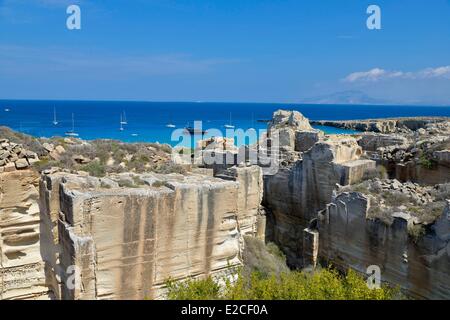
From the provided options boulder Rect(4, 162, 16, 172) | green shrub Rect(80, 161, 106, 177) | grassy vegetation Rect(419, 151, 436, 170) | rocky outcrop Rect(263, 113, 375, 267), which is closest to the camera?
boulder Rect(4, 162, 16, 172)

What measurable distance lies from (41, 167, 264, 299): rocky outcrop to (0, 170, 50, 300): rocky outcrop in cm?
29

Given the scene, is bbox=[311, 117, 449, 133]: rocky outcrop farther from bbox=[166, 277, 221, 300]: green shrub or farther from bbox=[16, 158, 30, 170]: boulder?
bbox=[16, 158, 30, 170]: boulder

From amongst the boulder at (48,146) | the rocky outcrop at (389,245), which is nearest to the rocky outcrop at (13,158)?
the boulder at (48,146)

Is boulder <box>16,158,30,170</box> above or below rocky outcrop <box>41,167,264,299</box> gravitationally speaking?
above

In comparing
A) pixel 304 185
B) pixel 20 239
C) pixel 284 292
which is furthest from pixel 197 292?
pixel 304 185

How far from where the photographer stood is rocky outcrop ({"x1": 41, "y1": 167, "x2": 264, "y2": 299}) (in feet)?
26.3

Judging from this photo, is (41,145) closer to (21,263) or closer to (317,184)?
(21,263)

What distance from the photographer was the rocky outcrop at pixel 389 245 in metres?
9.21

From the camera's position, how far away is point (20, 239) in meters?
9.74

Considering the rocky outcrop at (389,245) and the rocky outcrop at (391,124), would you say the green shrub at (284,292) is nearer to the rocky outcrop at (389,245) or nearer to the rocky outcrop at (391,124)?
the rocky outcrop at (389,245)

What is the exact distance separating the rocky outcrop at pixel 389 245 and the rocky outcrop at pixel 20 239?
25.2ft

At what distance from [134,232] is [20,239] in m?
3.20

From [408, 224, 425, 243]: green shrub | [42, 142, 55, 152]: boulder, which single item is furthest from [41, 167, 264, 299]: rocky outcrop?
[408, 224, 425, 243]: green shrub
